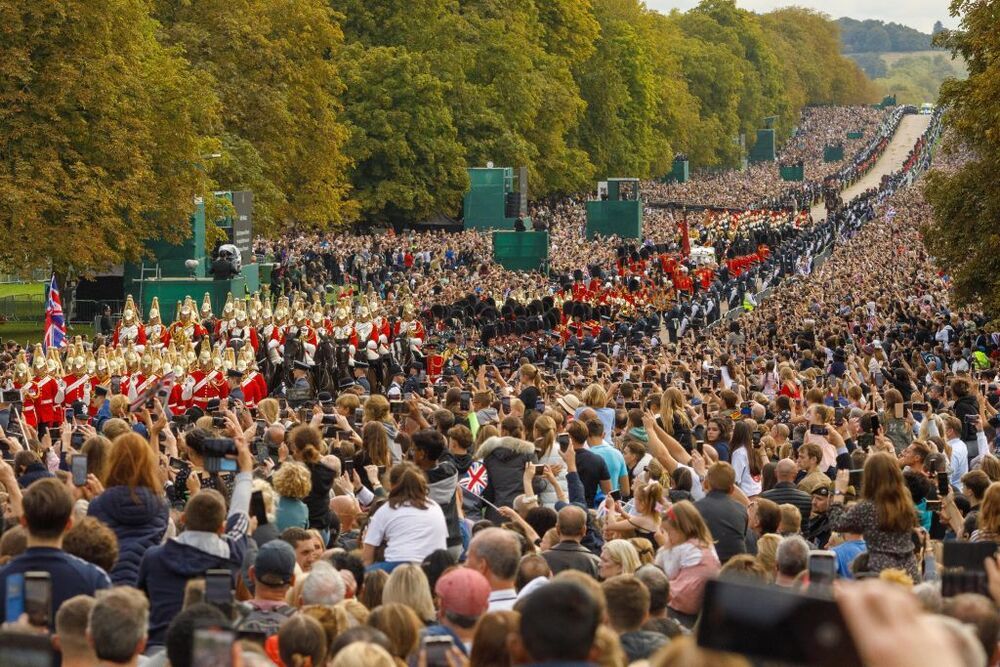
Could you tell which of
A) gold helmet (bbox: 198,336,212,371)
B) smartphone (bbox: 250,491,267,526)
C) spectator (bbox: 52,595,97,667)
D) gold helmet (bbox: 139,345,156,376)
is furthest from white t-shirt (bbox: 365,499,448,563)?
gold helmet (bbox: 198,336,212,371)

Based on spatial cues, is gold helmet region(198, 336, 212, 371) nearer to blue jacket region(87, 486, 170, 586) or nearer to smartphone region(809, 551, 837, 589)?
blue jacket region(87, 486, 170, 586)

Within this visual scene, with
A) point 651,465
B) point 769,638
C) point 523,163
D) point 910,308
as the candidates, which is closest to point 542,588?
point 769,638

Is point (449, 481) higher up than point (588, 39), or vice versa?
point (588, 39)

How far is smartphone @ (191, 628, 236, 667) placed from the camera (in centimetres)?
390

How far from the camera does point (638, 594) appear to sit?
6438 millimetres

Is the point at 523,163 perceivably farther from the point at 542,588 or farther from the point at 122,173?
the point at 542,588

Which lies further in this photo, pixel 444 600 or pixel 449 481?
pixel 449 481

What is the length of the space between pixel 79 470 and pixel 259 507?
113 cm

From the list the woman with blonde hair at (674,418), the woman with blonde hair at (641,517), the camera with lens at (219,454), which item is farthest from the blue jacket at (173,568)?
the woman with blonde hair at (674,418)

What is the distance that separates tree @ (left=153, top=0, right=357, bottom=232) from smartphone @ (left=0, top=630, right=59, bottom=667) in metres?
41.3

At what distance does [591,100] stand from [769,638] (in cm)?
7993

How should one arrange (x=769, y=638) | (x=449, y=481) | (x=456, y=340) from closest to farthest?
1. (x=769, y=638)
2. (x=449, y=481)
3. (x=456, y=340)

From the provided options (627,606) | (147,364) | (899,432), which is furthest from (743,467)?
(147,364)

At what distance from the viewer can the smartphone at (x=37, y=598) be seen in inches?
215
